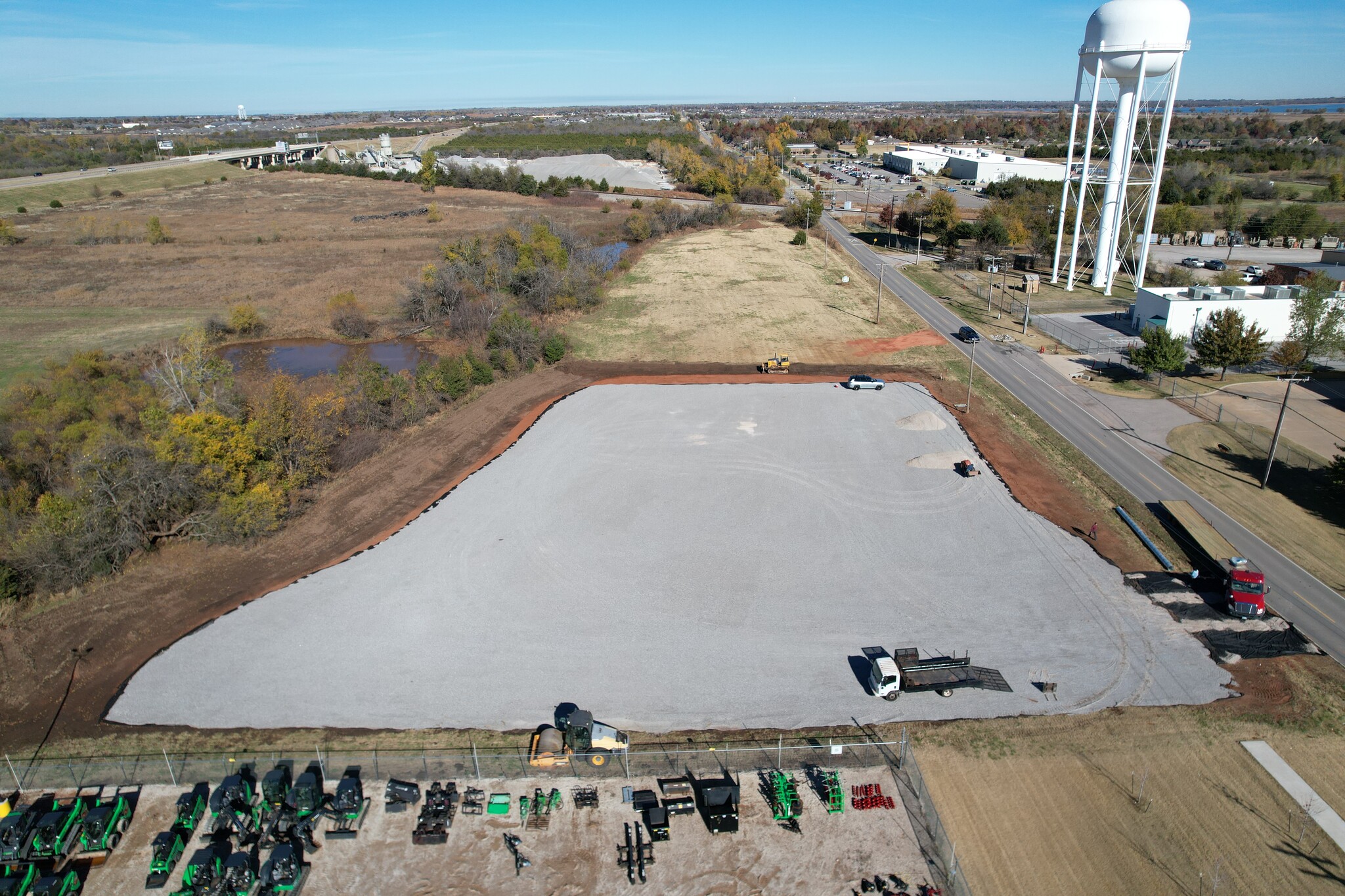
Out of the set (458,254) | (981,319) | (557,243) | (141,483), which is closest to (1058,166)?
(981,319)

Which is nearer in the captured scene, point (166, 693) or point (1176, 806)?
point (1176, 806)

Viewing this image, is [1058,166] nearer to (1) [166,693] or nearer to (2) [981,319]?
(2) [981,319]

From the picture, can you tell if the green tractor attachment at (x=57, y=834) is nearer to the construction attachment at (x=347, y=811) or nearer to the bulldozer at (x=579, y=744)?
the construction attachment at (x=347, y=811)

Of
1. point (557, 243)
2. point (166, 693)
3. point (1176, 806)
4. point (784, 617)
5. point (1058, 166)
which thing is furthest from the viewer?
point (1058, 166)

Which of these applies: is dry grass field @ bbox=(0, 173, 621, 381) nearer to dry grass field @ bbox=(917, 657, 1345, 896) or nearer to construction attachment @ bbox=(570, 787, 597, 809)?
construction attachment @ bbox=(570, 787, 597, 809)

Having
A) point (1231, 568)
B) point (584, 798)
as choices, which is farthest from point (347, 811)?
point (1231, 568)

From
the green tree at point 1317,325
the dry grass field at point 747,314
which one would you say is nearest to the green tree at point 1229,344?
the green tree at point 1317,325
